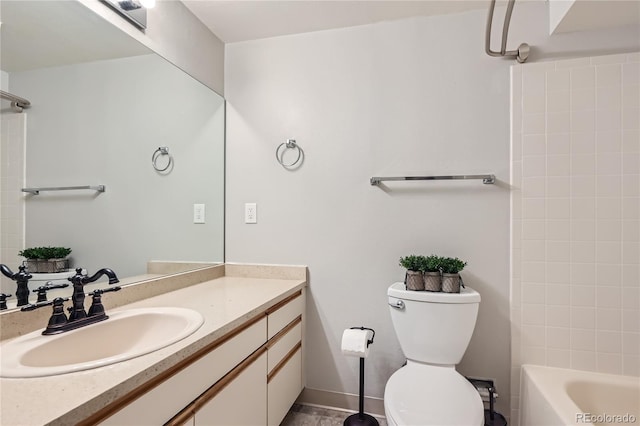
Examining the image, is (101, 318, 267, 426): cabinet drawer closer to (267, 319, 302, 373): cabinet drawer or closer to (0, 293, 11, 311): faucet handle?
(267, 319, 302, 373): cabinet drawer

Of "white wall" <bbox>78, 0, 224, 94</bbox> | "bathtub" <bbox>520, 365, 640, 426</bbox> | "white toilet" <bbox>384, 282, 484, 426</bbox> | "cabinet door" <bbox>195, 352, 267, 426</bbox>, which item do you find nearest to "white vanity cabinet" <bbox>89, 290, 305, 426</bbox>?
"cabinet door" <bbox>195, 352, 267, 426</bbox>

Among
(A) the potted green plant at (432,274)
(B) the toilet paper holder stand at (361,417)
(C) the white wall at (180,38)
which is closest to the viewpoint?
(C) the white wall at (180,38)

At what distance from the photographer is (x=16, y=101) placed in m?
1.04

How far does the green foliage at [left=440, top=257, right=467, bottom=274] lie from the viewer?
1574mm

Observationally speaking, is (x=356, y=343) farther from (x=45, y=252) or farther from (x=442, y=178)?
(x=45, y=252)

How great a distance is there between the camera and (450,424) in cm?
114

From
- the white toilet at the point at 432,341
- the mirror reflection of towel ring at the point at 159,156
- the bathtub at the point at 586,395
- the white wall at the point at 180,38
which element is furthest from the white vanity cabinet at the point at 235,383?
the white wall at the point at 180,38

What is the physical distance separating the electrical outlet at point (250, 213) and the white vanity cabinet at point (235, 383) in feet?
1.79

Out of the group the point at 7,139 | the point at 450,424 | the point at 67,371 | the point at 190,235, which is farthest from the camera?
the point at 190,235

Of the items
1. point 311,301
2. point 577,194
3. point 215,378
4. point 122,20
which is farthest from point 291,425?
point 122,20

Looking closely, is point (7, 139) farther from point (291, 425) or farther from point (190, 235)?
point (291, 425)

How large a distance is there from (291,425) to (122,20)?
6.96 ft

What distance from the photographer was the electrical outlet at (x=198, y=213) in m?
1.95

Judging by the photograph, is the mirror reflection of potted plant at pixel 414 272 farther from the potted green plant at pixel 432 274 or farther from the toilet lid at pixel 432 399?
the toilet lid at pixel 432 399
